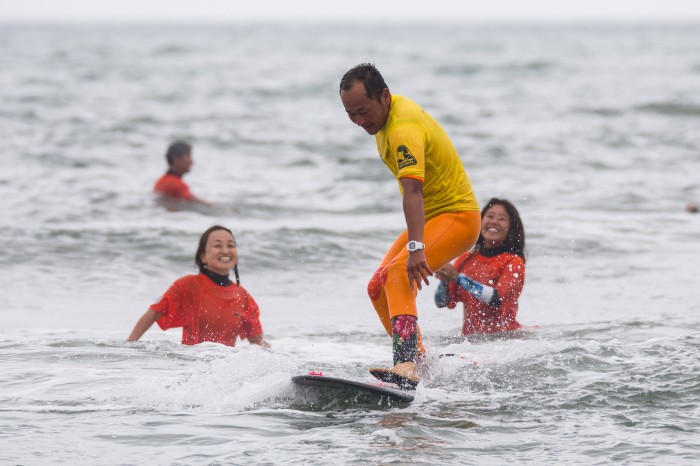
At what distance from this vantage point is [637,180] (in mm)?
19156

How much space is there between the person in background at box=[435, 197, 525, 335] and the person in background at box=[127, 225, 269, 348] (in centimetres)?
156

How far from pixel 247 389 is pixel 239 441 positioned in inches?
35.3

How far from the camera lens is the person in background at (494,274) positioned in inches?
336

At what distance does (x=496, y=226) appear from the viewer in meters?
8.73

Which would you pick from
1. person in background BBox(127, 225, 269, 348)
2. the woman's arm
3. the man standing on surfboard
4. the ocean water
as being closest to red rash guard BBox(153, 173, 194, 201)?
the ocean water

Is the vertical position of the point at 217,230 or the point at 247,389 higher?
the point at 217,230

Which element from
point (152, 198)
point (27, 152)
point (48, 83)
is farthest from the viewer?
point (48, 83)

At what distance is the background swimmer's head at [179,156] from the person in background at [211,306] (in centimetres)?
731

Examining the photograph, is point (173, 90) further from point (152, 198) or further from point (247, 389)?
point (247, 389)

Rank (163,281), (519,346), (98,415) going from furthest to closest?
(163,281), (519,346), (98,415)

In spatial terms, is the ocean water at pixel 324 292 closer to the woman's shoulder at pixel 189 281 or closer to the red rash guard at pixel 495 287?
the red rash guard at pixel 495 287

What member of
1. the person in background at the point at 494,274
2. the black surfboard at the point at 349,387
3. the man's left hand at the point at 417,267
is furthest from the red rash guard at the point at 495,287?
the black surfboard at the point at 349,387

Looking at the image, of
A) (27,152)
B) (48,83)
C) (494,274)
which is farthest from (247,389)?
(48,83)

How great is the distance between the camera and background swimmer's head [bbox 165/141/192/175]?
15523 mm
